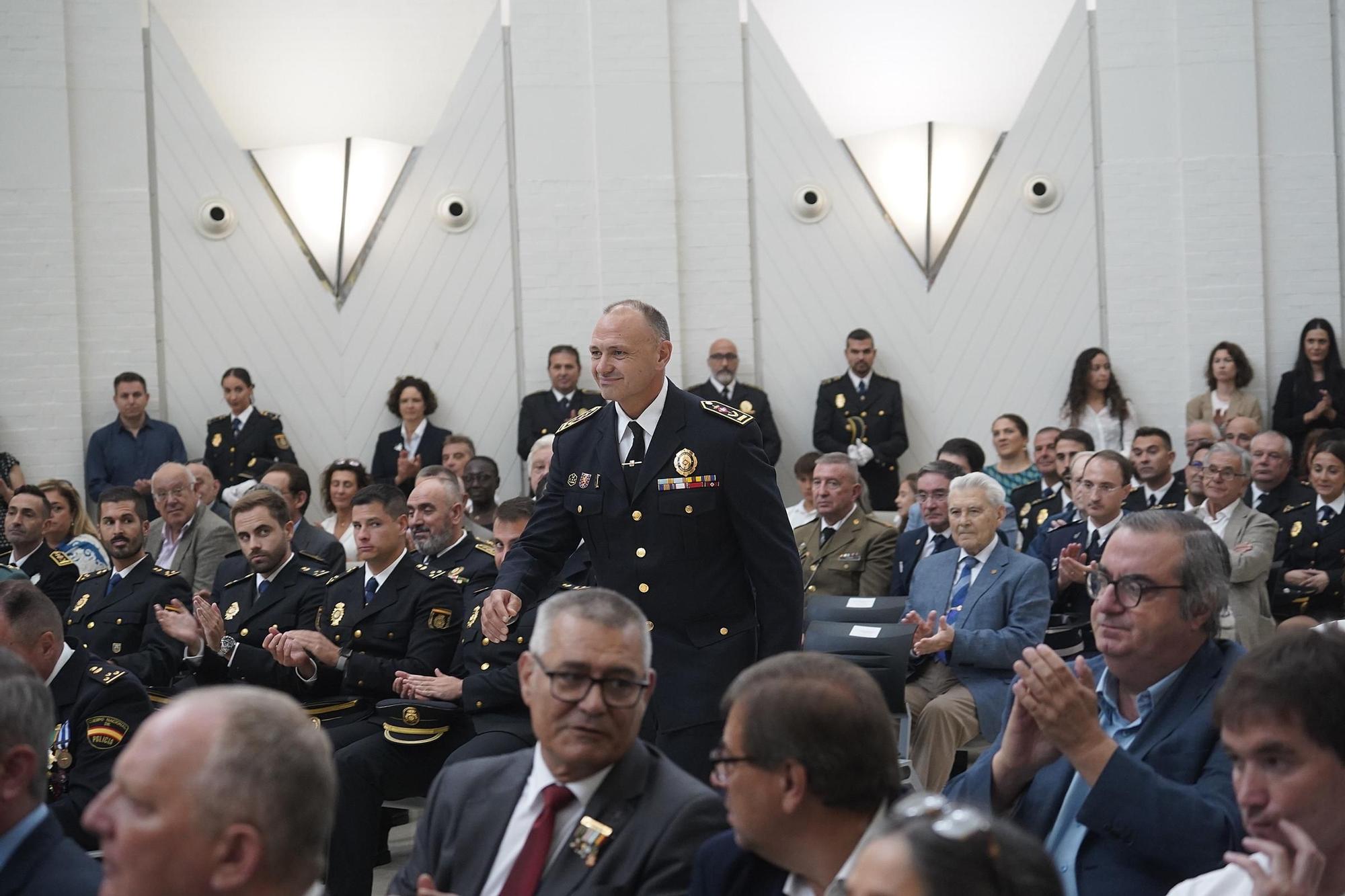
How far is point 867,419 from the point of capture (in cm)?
913

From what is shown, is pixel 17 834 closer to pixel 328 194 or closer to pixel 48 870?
pixel 48 870

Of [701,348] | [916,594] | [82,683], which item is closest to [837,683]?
[82,683]

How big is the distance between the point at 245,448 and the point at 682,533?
5.91m

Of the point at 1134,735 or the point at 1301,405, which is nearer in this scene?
the point at 1134,735

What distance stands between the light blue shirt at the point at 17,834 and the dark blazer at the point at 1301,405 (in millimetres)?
8360

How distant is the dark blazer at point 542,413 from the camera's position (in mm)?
8891

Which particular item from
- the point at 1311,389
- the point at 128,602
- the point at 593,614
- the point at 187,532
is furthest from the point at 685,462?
the point at 1311,389

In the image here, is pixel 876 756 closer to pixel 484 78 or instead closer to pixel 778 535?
pixel 778 535

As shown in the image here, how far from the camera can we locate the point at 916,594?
17.3 ft

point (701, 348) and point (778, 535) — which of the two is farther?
point (701, 348)

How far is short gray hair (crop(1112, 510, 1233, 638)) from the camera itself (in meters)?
2.61

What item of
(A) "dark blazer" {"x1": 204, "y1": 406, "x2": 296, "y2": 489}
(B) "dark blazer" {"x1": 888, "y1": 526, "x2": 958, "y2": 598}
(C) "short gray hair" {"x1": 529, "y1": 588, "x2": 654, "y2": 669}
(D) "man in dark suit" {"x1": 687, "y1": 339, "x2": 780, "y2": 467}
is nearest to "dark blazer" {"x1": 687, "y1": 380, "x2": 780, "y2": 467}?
(D) "man in dark suit" {"x1": 687, "y1": 339, "x2": 780, "y2": 467}

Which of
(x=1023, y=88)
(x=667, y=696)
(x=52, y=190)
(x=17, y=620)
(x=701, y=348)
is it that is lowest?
(x=667, y=696)

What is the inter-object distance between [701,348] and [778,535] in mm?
5882
